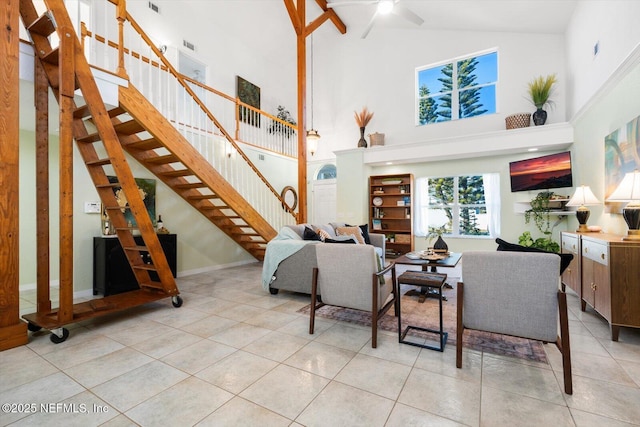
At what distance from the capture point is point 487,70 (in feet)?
20.7

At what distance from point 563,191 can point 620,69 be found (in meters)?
2.97

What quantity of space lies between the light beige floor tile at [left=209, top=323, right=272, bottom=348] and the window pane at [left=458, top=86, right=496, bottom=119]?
20.5 feet

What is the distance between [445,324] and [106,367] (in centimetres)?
289

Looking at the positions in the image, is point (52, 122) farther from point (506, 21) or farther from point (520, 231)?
point (520, 231)

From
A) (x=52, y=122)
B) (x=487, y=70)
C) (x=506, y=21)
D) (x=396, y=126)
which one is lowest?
(x=52, y=122)

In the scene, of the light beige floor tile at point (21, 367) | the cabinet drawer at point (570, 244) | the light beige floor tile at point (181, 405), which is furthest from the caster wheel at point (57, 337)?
the cabinet drawer at point (570, 244)

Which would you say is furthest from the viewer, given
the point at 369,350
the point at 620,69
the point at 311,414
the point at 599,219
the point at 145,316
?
the point at 599,219

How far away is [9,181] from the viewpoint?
97.5 inches

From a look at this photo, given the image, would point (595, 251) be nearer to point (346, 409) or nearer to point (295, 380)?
point (346, 409)

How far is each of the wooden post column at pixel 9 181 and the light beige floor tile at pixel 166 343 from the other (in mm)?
1026

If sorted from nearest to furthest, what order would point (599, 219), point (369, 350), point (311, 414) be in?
point (311, 414)
point (369, 350)
point (599, 219)

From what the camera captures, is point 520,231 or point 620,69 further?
point 520,231

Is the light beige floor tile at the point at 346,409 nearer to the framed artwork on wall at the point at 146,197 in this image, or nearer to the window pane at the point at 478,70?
the framed artwork on wall at the point at 146,197

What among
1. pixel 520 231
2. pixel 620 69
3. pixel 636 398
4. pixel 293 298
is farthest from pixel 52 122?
pixel 520 231
